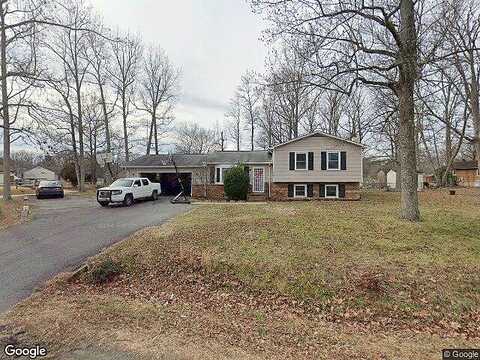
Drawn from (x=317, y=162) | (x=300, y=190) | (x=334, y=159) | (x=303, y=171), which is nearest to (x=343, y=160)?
(x=334, y=159)

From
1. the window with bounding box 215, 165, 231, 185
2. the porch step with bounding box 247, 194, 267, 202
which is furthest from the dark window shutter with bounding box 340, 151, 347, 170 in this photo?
the window with bounding box 215, 165, 231, 185

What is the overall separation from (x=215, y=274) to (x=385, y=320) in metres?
3.45

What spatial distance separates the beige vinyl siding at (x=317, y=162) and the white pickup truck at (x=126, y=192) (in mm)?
Result: 8946

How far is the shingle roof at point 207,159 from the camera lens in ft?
80.4

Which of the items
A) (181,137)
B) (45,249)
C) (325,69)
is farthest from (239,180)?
(181,137)

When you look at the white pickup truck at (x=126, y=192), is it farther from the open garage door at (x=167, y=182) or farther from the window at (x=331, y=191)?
the window at (x=331, y=191)

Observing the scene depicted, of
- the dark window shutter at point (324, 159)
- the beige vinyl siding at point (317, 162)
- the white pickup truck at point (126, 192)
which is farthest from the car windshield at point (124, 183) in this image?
the dark window shutter at point (324, 159)

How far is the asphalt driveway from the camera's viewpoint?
656cm

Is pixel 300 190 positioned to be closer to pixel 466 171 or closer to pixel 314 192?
pixel 314 192

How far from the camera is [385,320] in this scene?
5.24 m

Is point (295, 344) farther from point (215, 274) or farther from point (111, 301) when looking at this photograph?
point (111, 301)

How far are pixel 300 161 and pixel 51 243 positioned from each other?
642 inches

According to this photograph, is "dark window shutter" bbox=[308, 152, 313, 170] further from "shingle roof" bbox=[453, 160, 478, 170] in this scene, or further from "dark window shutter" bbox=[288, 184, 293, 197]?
"shingle roof" bbox=[453, 160, 478, 170]

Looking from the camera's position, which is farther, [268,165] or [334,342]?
[268,165]
